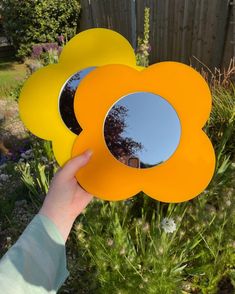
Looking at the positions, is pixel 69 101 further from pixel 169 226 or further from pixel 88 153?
pixel 169 226

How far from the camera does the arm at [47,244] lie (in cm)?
107

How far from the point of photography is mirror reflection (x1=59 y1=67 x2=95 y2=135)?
1333mm

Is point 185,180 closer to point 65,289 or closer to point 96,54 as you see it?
point 96,54

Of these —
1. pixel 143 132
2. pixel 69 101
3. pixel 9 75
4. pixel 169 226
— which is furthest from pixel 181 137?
pixel 9 75

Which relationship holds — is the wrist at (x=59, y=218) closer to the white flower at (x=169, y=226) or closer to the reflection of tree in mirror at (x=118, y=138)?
the reflection of tree in mirror at (x=118, y=138)

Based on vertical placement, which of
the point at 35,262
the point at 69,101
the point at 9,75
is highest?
the point at 69,101

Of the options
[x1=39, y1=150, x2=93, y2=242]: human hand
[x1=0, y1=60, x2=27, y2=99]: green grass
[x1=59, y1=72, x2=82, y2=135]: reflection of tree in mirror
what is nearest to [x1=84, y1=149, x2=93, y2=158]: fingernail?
[x1=39, y1=150, x2=93, y2=242]: human hand

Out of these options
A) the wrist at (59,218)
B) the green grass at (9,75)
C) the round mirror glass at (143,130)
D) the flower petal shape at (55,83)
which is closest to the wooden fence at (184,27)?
the green grass at (9,75)

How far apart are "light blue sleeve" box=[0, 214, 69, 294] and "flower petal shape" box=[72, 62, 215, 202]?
19 cm

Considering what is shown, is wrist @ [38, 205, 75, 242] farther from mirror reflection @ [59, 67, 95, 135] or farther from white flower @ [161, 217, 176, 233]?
white flower @ [161, 217, 176, 233]

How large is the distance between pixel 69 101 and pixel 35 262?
0.56m

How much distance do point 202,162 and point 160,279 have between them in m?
0.66

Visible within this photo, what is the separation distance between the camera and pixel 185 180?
49.1 inches

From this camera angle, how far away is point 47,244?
115 centimetres
